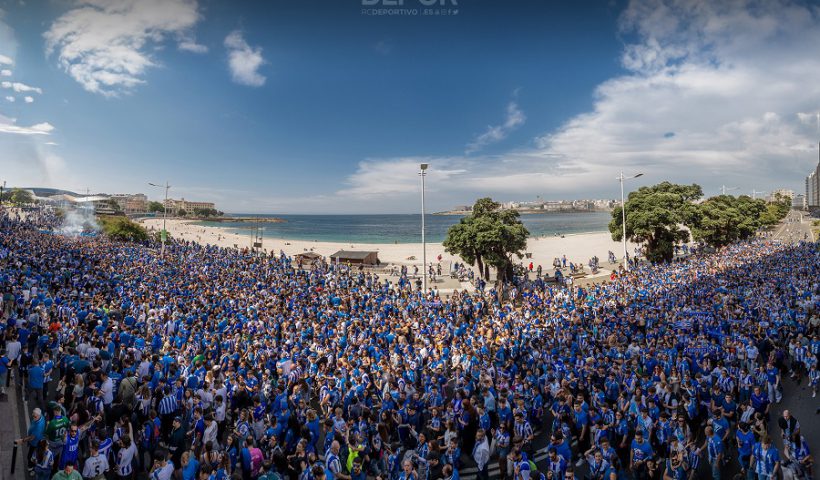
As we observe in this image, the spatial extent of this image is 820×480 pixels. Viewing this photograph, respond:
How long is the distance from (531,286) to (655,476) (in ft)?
60.0

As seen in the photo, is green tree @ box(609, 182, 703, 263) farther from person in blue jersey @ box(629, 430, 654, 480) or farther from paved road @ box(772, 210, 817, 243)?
person in blue jersey @ box(629, 430, 654, 480)

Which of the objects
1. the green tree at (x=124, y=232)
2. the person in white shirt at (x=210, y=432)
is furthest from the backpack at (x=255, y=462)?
the green tree at (x=124, y=232)

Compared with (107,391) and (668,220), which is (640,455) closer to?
(107,391)

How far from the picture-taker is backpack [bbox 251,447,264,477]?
21.0 feet

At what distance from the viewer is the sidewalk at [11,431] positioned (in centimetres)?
683

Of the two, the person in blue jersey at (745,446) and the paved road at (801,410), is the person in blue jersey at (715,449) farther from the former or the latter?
the paved road at (801,410)

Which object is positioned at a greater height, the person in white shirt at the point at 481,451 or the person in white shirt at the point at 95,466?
the person in white shirt at the point at 95,466

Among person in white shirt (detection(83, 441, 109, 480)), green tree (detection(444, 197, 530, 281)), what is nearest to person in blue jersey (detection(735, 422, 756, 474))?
person in white shirt (detection(83, 441, 109, 480))

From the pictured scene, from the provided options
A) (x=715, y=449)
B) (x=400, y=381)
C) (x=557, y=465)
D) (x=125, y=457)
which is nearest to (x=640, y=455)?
(x=715, y=449)

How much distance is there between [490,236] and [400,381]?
51.9 feet

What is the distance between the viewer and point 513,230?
80.0 ft

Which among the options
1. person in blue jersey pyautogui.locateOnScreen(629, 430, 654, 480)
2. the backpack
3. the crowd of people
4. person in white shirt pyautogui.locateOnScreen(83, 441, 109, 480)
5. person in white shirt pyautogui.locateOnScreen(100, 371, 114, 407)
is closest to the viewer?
person in white shirt pyautogui.locateOnScreen(83, 441, 109, 480)

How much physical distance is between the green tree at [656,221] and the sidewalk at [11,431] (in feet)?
112

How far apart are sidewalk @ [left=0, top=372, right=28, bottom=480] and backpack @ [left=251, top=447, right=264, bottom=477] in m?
3.89
